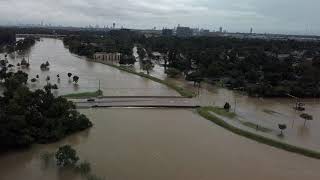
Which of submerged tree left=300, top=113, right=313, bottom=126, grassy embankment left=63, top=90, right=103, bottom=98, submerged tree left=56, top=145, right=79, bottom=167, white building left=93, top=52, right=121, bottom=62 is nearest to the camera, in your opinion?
submerged tree left=56, top=145, right=79, bottom=167

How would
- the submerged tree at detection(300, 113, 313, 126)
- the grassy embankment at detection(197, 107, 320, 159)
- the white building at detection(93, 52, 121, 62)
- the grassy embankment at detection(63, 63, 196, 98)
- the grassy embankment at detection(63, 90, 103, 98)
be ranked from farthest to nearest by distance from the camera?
the white building at detection(93, 52, 121, 62) → the grassy embankment at detection(63, 63, 196, 98) → the grassy embankment at detection(63, 90, 103, 98) → the submerged tree at detection(300, 113, 313, 126) → the grassy embankment at detection(197, 107, 320, 159)

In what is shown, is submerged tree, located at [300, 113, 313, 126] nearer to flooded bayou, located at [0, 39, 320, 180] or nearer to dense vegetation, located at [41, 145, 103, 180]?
flooded bayou, located at [0, 39, 320, 180]

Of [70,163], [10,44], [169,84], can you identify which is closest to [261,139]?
[70,163]

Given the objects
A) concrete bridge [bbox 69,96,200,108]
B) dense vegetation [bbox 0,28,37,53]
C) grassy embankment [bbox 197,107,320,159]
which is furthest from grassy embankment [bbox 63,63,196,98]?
dense vegetation [bbox 0,28,37,53]

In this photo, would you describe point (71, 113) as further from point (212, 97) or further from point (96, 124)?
point (212, 97)

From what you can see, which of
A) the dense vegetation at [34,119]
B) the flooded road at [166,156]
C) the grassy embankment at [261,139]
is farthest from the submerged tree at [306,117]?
the dense vegetation at [34,119]

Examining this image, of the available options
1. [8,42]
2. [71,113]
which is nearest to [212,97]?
[71,113]
